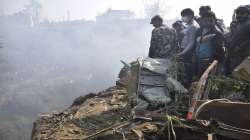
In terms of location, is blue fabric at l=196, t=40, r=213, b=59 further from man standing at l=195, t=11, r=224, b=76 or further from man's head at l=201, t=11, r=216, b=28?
man's head at l=201, t=11, r=216, b=28

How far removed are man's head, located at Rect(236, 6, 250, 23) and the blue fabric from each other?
61 centimetres

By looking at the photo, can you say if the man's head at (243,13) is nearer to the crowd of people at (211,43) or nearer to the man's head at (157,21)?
the crowd of people at (211,43)

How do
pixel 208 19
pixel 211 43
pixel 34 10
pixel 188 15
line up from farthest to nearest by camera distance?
pixel 34 10
pixel 188 15
pixel 208 19
pixel 211 43

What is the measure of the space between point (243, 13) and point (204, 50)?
0.83 metres

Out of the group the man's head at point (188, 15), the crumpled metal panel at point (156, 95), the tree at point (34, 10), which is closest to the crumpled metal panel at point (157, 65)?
the crumpled metal panel at point (156, 95)

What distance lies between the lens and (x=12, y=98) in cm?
2672

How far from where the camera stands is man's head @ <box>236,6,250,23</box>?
562 cm

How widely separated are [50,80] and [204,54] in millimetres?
27531

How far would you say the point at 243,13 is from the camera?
5.64m

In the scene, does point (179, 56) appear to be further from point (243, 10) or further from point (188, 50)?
point (243, 10)

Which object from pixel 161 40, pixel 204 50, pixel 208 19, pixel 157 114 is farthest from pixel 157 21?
pixel 157 114

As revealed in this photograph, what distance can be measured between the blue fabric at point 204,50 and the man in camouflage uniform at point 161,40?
1184mm

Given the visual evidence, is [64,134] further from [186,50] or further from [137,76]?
[186,50]

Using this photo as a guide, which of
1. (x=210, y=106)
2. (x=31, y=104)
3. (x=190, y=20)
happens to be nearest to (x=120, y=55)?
(x=31, y=104)
